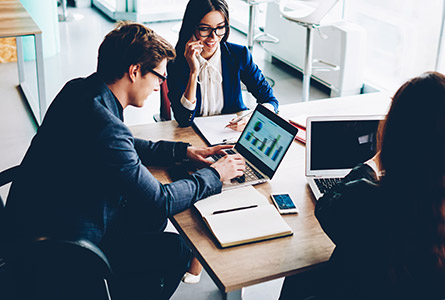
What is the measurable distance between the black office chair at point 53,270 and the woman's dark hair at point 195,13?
1273 mm

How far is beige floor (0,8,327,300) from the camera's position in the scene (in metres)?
2.54

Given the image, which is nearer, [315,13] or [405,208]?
[405,208]

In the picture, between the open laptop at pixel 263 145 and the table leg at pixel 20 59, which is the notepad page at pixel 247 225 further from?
the table leg at pixel 20 59

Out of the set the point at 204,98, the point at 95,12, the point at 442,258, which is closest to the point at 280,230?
the point at 442,258

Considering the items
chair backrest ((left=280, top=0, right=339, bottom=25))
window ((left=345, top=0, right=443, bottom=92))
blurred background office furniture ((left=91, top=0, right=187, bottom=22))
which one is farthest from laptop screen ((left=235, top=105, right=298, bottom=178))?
blurred background office furniture ((left=91, top=0, right=187, bottom=22))

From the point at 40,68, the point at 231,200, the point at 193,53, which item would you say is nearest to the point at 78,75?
the point at 40,68

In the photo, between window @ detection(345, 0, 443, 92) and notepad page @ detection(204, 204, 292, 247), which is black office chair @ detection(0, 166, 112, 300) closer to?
notepad page @ detection(204, 204, 292, 247)

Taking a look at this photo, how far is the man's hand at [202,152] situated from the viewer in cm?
211

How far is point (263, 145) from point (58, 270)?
33.8 inches

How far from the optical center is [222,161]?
198 cm

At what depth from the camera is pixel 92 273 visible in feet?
5.33

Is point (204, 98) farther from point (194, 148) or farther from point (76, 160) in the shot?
point (76, 160)

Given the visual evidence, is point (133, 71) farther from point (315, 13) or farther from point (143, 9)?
point (143, 9)

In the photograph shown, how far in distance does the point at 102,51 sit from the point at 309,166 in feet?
2.77
